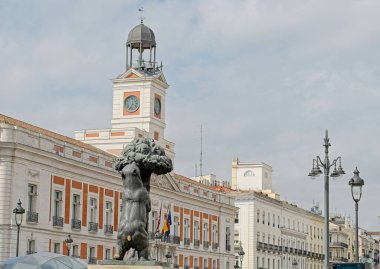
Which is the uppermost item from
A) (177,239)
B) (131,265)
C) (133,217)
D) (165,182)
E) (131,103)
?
(131,103)

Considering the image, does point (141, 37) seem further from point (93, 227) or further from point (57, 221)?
point (57, 221)

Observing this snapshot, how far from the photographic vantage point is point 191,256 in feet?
223

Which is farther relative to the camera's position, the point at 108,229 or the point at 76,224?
the point at 108,229

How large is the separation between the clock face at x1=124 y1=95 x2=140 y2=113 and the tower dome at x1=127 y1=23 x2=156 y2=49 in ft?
12.9

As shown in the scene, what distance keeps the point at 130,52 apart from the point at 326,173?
4532 cm

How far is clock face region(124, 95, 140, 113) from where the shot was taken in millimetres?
67875

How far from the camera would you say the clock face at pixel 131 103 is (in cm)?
6788

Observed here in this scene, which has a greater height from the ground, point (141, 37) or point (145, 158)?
point (141, 37)

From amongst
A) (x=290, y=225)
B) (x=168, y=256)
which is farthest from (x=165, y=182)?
(x=290, y=225)

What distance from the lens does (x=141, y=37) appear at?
66.9 m

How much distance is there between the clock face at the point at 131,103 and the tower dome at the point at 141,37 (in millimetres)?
A: 3923

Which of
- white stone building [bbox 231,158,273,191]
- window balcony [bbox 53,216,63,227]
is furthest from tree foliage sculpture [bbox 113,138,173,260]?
white stone building [bbox 231,158,273,191]

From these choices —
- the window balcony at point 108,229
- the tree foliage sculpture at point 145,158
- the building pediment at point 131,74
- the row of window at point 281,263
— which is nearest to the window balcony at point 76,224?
the window balcony at point 108,229

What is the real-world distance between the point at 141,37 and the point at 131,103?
5127 mm
